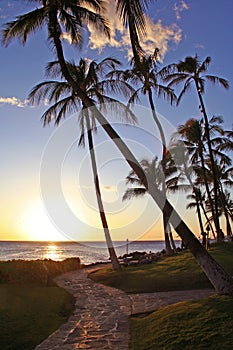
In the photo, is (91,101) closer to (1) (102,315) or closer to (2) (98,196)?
(1) (102,315)

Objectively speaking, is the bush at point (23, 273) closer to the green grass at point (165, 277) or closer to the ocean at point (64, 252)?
the green grass at point (165, 277)

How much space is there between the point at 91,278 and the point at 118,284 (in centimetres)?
285

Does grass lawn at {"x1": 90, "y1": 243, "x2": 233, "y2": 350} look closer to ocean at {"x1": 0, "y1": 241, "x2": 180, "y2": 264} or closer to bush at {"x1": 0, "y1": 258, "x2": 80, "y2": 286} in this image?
bush at {"x1": 0, "y1": 258, "x2": 80, "y2": 286}

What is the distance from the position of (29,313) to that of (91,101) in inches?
245

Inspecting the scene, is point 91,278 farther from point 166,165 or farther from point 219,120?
point 219,120

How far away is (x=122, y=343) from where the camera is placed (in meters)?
6.96

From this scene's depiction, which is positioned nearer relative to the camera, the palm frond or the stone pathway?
the stone pathway

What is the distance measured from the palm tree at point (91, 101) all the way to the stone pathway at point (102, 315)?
2500 millimetres

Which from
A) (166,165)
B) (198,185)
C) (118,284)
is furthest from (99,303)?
(198,185)

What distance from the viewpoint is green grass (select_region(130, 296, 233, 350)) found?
614 cm

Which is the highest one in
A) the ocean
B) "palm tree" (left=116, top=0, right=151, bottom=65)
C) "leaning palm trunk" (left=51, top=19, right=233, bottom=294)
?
"palm tree" (left=116, top=0, right=151, bottom=65)

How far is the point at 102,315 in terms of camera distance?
953 cm

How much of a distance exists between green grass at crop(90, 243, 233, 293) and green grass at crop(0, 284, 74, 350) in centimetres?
350

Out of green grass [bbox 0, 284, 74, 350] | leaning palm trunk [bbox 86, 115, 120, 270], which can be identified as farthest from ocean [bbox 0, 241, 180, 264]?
green grass [bbox 0, 284, 74, 350]
